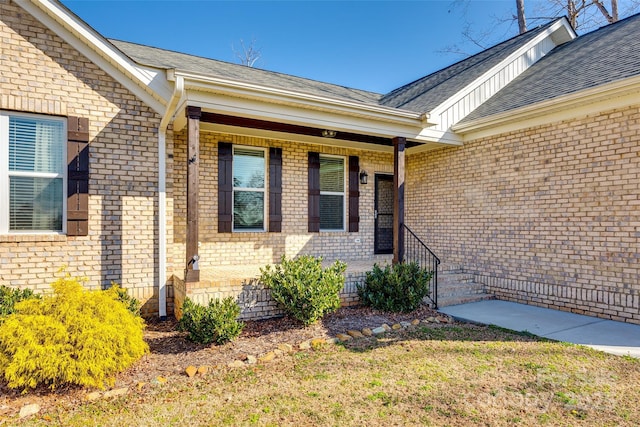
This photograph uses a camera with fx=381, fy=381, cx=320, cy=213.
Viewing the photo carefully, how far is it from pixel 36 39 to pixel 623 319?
940cm

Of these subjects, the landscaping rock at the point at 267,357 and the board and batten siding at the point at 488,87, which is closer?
the landscaping rock at the point at 267,357

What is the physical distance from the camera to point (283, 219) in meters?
8.06

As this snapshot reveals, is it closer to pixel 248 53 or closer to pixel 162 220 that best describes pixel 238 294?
pixel 162 220

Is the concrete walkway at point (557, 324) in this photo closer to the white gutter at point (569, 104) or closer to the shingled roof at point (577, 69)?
the white gutter at point (569, 104)

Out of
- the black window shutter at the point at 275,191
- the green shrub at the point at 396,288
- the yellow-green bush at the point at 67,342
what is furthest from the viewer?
the black window shutter at the point at 275,191

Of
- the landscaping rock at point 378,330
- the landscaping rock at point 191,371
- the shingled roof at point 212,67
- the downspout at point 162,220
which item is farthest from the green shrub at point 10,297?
the landscaping rock at point 378,330

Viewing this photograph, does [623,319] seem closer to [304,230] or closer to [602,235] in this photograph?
[602,235]

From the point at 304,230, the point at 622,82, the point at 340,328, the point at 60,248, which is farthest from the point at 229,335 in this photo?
the point at 622,82

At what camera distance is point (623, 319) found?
563cm

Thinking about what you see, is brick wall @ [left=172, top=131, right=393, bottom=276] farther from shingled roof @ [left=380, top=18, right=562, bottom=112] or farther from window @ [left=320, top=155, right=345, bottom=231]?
shingled roof @ [left=380, top=18, right=562, bottom=112]

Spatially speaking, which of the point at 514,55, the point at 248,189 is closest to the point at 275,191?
the point at 248,189

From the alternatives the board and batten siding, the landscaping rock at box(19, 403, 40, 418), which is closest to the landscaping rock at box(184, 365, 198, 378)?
the landscaping rock at box(19, 403, 40, 418)

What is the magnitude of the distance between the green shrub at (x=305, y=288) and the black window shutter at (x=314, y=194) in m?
2.67

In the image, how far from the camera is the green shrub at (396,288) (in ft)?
20.0
